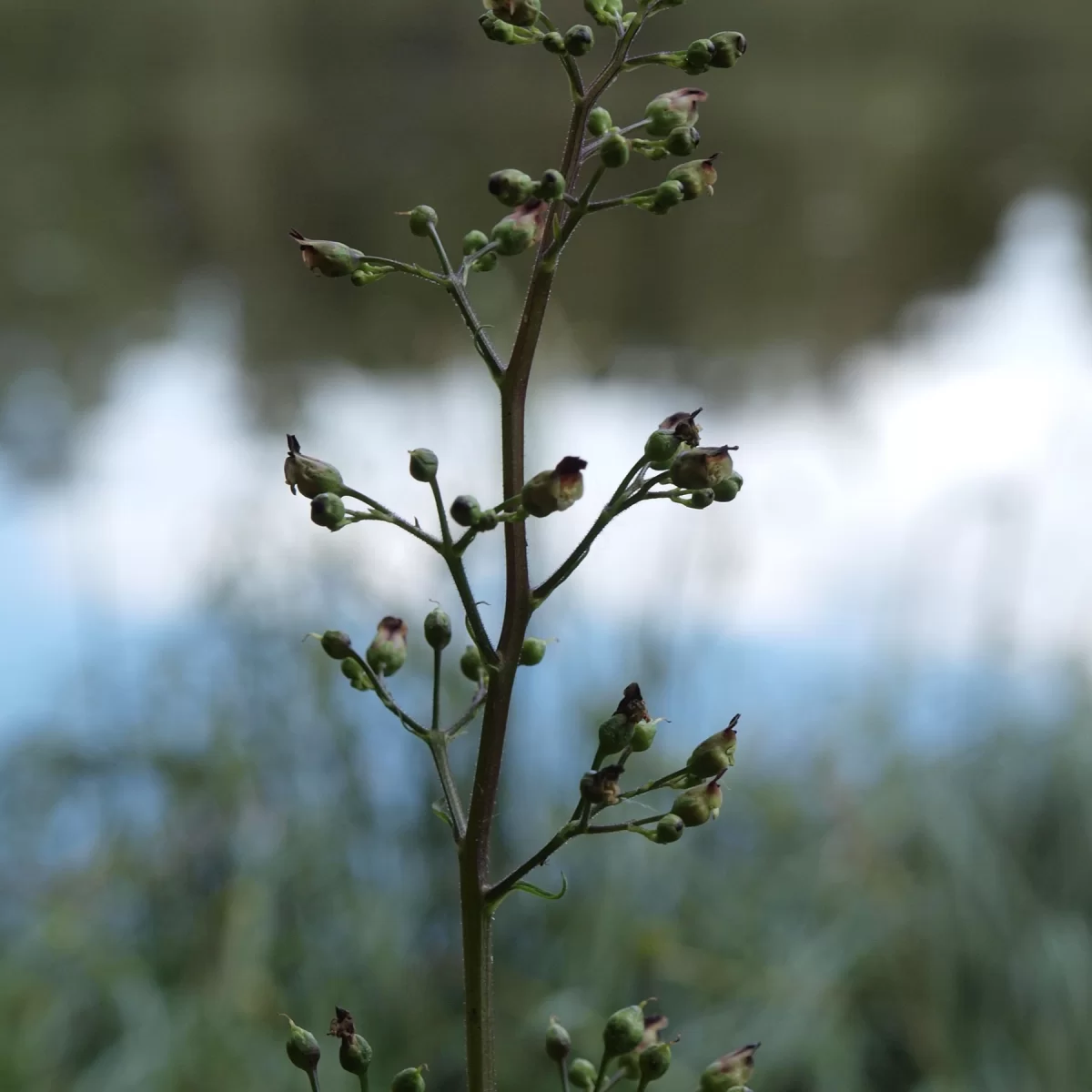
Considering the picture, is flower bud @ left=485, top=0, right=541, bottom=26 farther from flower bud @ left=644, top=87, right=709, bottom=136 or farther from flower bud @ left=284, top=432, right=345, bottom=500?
flower bud @ left=284, top=432, right=345, bottom=500

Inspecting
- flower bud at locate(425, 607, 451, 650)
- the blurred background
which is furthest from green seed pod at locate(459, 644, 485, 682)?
the blurred background

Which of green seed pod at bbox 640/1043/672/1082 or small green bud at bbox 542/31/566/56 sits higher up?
small green bud at bbox 542/31/566/56

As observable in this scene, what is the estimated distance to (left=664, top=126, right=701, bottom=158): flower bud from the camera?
397mm

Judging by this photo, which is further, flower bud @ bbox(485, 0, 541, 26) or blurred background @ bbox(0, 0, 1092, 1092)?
blurred background @ bbox(0, 0, 1092, 1092)

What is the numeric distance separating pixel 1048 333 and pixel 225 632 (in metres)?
2.60

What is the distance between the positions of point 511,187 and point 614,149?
0.11 feet

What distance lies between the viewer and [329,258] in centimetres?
41

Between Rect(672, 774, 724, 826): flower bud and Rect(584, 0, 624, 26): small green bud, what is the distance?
26 cm

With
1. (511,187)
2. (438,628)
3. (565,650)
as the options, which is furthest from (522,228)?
(565,650)

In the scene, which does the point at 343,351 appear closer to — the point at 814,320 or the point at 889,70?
the point at 814,320

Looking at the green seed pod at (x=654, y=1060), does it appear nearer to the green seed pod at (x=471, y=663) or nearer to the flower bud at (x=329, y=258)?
the green seed pod at (x=471, y=663)

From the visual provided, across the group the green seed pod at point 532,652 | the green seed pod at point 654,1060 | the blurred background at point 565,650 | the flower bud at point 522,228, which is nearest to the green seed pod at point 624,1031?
the green seed pod at point 654,1060

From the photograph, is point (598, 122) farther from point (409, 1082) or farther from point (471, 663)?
point (409, 1082)

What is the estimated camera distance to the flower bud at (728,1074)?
0.41m
